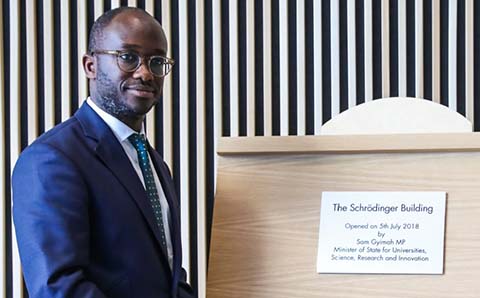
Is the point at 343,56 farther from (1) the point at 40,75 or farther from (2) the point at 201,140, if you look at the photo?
(1) the point at 40,75

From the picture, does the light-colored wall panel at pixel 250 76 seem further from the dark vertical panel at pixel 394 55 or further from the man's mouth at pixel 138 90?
the man's mouth at pixel 138 90

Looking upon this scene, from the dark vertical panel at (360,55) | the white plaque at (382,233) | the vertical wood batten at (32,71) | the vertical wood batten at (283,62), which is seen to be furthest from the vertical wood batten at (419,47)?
the vertical wood batten at (32,71)

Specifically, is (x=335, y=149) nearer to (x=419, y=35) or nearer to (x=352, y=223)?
(x=352, y=223)

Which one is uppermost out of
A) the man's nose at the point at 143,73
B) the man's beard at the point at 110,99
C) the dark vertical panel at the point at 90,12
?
the dark vertical panel at the point at 90,12

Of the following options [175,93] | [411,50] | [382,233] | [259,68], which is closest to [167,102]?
[175,93]

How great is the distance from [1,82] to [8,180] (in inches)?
16.5

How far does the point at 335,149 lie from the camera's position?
64.9 inches

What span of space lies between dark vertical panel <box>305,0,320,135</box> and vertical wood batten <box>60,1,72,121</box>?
1.00 m

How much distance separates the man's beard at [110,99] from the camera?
1.50 metres

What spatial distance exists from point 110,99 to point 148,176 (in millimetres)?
205

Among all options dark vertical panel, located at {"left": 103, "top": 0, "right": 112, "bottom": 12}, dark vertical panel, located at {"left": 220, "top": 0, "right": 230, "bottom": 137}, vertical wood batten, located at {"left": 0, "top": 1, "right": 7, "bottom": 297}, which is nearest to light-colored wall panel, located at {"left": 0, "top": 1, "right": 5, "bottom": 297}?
vertical wood batten, located at {"left": 0, "top": 1, "right": 7, "bottom": 297}

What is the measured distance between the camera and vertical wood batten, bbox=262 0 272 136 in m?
2.69

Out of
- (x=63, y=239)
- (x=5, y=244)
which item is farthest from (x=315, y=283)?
(x=5, y=244)

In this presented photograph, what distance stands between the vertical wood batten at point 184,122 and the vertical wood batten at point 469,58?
114 cm
